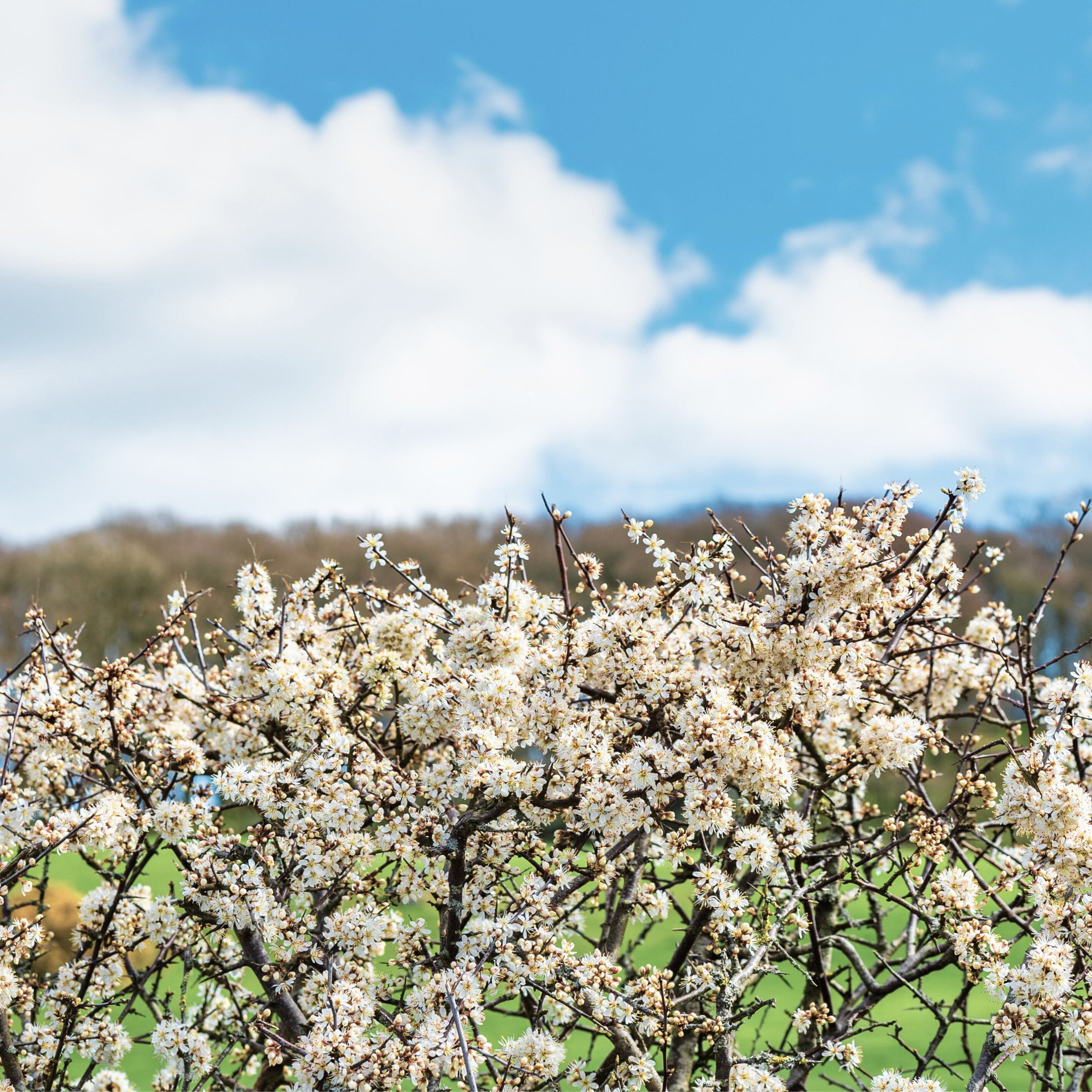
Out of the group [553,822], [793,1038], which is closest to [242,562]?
[793,1038]

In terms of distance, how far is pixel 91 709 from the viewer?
4.56 metres

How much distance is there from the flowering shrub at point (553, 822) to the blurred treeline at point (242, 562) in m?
19.7

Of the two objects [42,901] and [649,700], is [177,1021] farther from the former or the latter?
[649,700]


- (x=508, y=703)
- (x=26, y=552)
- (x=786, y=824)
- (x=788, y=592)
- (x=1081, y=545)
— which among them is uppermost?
(x=1081, y=545)

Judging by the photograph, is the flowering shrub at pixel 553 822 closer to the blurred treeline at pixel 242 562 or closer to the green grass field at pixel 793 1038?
the green grass field at pixel 793 1038

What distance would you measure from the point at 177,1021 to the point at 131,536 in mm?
41337

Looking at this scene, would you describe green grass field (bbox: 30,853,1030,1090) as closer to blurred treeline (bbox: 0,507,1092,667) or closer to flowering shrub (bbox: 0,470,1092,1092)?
flowering shrub (bbox: 0,470,1092,1092)

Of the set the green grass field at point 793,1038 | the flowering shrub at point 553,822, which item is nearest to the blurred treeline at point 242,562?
the green grass field at point 793,1038

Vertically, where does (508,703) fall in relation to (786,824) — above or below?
above

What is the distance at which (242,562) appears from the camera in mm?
26500

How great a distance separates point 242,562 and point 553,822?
2359 centimetres

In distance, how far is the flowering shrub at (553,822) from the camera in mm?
3662

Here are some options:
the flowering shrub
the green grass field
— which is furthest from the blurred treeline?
the flowering shrub

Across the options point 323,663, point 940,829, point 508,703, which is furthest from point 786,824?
point 323,663
